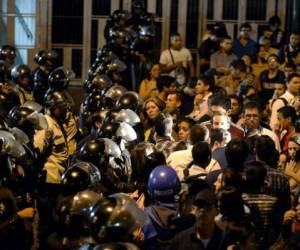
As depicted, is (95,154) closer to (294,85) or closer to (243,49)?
(294,85)

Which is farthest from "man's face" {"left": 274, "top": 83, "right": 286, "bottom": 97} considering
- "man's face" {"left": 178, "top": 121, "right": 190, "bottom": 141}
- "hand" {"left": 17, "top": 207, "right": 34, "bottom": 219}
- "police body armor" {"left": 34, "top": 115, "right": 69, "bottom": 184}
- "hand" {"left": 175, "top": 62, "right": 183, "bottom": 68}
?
"hand" {"left": 17, "top": 207, "right": 34, "bottom": 219}

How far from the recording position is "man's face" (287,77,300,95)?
13.2 m

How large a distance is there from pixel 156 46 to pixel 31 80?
17.6 feet

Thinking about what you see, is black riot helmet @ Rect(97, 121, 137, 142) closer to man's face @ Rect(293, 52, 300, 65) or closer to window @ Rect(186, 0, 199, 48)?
man's face @ Rect(293, 52, 300, 65)

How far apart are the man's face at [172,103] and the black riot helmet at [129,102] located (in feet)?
1.33

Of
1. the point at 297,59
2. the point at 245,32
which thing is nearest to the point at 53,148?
the point at 297,59

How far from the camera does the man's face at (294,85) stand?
13.2m

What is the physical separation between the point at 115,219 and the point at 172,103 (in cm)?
591

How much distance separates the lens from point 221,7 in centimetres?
2080

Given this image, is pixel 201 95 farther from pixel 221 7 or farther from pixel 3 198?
pixel 221 7

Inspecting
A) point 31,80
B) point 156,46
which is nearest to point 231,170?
point 31,80

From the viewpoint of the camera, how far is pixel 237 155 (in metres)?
9.02

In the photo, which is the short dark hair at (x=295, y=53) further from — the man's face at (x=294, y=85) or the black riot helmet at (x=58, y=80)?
the black riot helmet at (x=58, y=80)

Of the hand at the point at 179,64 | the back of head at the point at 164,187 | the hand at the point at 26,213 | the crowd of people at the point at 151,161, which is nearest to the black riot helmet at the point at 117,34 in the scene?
the crowd of people at the point at 151,161
